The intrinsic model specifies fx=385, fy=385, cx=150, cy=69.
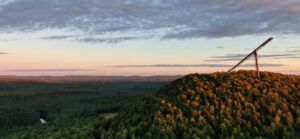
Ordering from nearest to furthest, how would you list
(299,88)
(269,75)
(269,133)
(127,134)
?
1. (269,133)
2. (127,134)
3. (299,88)
4. (269,75)

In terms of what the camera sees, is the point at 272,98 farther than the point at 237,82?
No

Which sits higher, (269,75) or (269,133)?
(269,75)

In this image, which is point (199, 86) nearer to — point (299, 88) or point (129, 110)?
point (129, 110)

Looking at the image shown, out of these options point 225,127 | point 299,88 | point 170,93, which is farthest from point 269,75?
point 225,127

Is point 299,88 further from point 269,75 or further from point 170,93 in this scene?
point 170,93

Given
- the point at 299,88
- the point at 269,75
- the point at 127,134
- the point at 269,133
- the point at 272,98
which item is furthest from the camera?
the point at 269,75

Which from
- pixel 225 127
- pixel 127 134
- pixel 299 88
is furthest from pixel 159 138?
pixel 299 88
